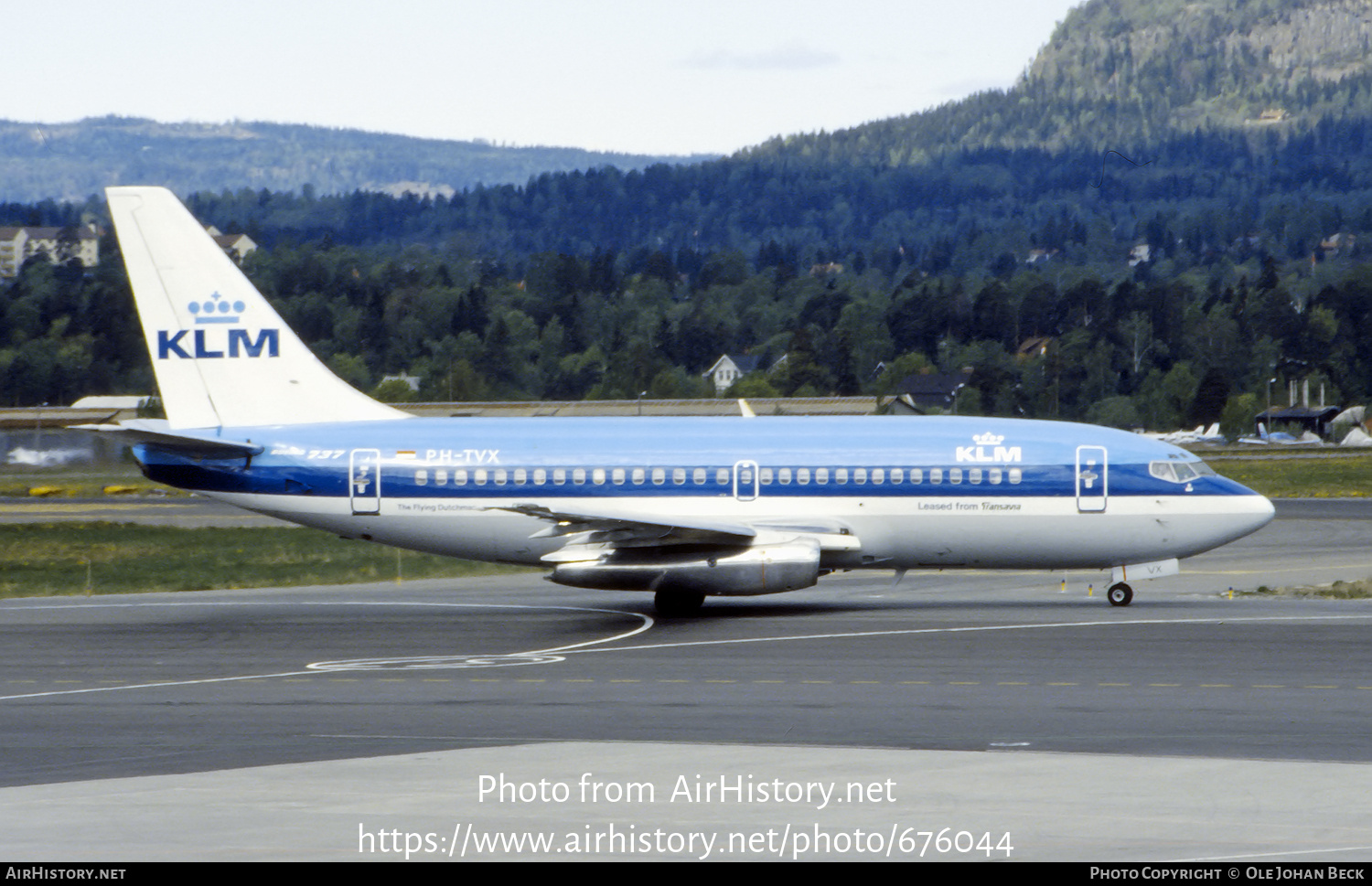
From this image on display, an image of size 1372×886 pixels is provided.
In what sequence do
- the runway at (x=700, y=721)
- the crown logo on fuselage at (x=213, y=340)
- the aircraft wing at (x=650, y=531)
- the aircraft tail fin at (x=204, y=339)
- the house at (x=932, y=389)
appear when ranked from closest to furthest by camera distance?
the runway at (x=700, y=721), the aircraft wing at (x=650, y=531), the aircraft tail fin at (x=204, y=339), the crown logo on fuselage at (x=213, y=340), the house at (x=932, y=389)

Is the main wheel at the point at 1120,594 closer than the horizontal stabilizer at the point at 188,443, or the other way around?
the horizontal stabilizer at the point at 188,443

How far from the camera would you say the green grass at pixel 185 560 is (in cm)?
4319

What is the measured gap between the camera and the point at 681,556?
105 feet

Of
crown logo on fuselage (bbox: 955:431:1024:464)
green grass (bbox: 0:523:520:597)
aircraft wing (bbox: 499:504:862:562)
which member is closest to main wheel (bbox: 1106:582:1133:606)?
crown logo on fuselage (bbox: 955:431:1024:464)

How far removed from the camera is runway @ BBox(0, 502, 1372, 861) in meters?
13.2

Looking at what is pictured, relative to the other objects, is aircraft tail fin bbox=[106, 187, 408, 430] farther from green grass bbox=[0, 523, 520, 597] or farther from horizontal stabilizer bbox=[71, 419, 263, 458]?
green grass bbox=[0, 523, 520, 597]

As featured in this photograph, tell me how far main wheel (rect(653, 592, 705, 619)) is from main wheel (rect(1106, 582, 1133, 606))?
891cm

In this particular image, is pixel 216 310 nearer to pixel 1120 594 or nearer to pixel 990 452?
pixel 990 452

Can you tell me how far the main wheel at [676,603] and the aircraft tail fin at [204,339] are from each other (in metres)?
7.48

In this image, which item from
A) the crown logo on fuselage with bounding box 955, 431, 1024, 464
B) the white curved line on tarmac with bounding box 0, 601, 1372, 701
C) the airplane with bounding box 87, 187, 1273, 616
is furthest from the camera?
A: the crown logo on fuselage with bounding box 955, 431, 1024, 464

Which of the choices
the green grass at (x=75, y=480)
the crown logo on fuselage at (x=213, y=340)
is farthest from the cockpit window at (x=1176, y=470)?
the green grass at (x=75, y=480)

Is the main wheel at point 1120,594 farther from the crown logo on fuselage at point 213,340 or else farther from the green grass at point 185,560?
the green grass at point 185,560

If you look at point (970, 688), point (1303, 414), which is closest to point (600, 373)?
point (1303, 414)
